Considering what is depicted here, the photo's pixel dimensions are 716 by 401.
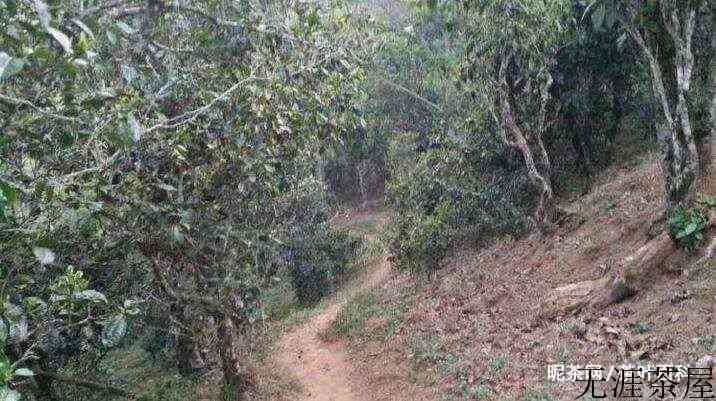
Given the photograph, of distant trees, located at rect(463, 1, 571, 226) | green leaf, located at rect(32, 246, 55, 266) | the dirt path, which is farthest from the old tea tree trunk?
green leaf, located at rect(32, 246, 55, 266)

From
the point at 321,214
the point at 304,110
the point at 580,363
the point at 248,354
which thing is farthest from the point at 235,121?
the point at 321,214

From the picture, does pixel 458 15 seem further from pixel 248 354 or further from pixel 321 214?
pixel 321 214

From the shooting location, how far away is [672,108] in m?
8.47

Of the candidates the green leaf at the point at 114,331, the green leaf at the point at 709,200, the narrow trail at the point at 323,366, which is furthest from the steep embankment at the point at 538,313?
the green leaf at the point at 114,331

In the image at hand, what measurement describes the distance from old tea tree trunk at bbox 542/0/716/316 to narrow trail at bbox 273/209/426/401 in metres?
3.21

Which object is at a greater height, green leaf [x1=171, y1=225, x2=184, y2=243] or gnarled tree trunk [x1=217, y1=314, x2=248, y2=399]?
green leaf [x1=171, y1=225, x2=184, y2=243]

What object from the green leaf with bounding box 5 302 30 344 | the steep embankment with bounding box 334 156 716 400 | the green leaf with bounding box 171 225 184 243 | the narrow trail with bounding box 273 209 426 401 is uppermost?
the green leaf with bounding box 171 225 184 243

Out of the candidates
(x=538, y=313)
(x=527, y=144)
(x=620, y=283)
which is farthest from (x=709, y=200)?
(x=527, y=144)

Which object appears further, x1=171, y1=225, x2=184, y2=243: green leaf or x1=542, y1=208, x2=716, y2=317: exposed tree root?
x1=542, y1=208, x2=716, y2=317: exposed tree root

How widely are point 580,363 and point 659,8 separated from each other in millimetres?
4390

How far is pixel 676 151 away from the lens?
789 centimetres

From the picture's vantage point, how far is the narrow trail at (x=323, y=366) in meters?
10.0

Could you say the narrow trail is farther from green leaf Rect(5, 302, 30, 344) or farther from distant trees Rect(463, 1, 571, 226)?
green leaf Rect(5, 302, 30, 344)

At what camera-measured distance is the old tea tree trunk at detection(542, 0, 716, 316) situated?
25.3 feet
